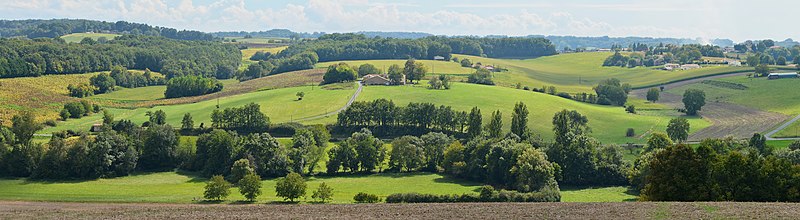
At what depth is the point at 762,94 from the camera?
142625 mm

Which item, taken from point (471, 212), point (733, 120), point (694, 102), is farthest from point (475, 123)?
point (471, 212)

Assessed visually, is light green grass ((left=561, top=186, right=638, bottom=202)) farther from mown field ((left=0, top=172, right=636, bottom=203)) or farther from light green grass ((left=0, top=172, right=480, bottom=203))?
light green grass ((left=0, top=172, right=480, bottom=203))

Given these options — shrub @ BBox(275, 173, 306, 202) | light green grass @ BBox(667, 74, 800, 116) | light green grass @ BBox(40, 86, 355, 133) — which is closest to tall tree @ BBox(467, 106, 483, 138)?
light green grass @ BBox(40, 86, 355, 133)

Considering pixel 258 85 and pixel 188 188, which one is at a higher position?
pixel 258 85

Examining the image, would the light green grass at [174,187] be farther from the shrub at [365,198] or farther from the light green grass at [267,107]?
the light green grass at [267,107]

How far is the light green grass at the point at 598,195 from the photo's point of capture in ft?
226

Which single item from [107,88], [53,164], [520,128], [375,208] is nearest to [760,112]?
[520,128]

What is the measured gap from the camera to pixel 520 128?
97.6 meters

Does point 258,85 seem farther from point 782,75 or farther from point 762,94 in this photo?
point 782,75

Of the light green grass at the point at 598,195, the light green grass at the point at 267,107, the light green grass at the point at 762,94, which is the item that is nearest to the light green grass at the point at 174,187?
the light green grass at the point at 598,195

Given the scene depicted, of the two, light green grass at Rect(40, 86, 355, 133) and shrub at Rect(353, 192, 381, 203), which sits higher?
light green grass at Rect(40, 86, 355, 133)

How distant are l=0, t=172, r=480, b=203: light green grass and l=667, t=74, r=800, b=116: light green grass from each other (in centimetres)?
7535

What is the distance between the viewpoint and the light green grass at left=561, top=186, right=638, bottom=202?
226ft

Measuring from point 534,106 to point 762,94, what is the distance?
160 feet
